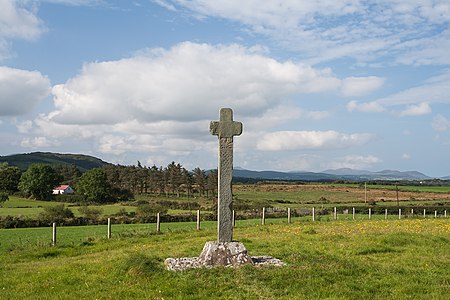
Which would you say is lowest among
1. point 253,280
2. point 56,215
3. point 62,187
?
point 56,215

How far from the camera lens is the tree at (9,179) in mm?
95750

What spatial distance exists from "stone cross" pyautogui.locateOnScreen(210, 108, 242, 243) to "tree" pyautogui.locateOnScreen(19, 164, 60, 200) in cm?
8273

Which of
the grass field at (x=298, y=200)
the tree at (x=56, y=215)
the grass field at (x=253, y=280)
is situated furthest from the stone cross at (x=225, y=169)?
the grass field at (x=298, y=200)

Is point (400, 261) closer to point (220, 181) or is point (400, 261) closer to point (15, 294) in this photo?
point (220, 181)

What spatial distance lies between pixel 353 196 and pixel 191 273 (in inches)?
3738

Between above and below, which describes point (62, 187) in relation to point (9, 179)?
below

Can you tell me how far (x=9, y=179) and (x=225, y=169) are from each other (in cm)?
9465

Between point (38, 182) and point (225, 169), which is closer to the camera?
point (225, 169)

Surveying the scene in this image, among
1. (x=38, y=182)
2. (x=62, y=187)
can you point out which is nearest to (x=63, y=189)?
(x=62, y=187)

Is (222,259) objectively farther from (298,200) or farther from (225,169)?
→ (298,200)

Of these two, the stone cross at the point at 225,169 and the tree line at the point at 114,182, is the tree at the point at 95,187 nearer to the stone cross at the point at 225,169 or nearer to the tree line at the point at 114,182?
the tree line at the point at 114,182

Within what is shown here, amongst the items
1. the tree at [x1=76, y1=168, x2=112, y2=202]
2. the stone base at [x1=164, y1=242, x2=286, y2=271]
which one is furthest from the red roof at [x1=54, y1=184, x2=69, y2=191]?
the stone base at [x1=164, y1=242, x2=286, y2=271]

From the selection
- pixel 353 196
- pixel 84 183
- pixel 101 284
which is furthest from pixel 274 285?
pixel 353 196

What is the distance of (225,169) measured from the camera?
14.0 m
